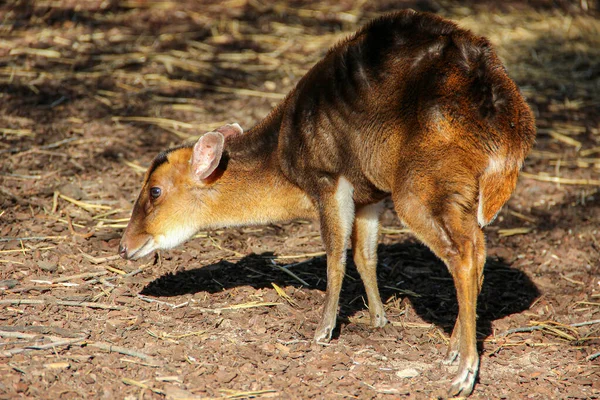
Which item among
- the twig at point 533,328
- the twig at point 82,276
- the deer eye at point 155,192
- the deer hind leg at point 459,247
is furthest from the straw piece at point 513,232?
the twig at point 82,276

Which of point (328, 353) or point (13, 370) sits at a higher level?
point (13, 370)

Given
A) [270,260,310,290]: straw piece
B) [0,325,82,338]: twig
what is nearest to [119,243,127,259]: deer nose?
[0,325,82,338]: twig

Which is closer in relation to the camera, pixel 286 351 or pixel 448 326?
pixel 286 351

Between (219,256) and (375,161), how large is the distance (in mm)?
2027

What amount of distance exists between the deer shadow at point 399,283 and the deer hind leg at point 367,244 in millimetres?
333

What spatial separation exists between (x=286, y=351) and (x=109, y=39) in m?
6.81

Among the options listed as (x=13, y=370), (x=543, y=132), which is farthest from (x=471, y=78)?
(x=543, y=132)

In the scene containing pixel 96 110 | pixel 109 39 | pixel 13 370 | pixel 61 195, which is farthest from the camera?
pixel 109 39

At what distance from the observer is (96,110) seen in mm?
9023

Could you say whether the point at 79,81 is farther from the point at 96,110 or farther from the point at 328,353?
the point at 328,353

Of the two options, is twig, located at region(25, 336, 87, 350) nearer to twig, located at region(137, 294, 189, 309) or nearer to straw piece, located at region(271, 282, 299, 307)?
twig, located at region(137, 294, 189, 309)

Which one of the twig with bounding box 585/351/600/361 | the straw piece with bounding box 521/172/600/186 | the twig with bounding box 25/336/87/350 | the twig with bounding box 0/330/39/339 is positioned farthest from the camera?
the straw piece with bounding box 521/172/600/186

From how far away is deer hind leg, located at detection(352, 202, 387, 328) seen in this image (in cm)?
604

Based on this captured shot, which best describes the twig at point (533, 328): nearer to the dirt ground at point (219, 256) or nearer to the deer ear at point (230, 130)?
the dirt ground at point (219, 256)
